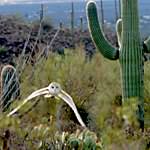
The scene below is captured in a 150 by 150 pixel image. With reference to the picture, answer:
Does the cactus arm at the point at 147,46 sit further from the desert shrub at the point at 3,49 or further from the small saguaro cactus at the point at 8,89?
the desert shrub at the point at 3,49

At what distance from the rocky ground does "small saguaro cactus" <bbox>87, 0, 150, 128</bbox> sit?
12.8 meters

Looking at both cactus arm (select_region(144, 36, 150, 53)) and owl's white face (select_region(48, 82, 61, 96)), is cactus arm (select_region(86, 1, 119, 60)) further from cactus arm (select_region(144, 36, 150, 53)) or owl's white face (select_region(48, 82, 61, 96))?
owl's white face (select_region(48, 82, 61, 96))

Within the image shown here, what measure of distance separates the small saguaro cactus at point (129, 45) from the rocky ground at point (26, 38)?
12.8 m

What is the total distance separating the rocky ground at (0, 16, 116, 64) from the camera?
27.7 metres

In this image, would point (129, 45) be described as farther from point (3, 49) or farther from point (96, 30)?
point (3, 49)

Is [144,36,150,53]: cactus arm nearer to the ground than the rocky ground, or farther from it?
farther from it

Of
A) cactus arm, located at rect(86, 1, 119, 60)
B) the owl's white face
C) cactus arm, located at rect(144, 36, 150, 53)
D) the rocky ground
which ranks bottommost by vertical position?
the rocky ground

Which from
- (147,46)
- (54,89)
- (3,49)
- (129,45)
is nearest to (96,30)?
(129,45)

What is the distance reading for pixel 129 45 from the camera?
43.6 feet

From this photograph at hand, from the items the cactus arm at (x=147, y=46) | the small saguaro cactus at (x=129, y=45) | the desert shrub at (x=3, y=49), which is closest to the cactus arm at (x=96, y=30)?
the small saguaro cactus at (x=129, y=45)

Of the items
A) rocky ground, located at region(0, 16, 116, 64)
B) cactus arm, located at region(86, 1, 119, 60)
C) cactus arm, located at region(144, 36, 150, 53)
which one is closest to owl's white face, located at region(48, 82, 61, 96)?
cactus arm, located at region(86, 1, 119, 60)

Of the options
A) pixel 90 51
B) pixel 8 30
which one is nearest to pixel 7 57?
pixel 90 51

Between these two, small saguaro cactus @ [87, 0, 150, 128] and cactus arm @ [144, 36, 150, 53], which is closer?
small saguaro cactus @ [87, 0, 150, 128]

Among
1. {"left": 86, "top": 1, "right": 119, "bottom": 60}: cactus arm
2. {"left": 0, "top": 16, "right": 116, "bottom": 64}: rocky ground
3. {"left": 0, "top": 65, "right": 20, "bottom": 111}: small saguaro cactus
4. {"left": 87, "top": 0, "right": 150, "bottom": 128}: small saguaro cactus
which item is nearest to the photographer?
{"left": 0, "top": 65, "right": 20, "bottom": 111}: small saguaro cactus
